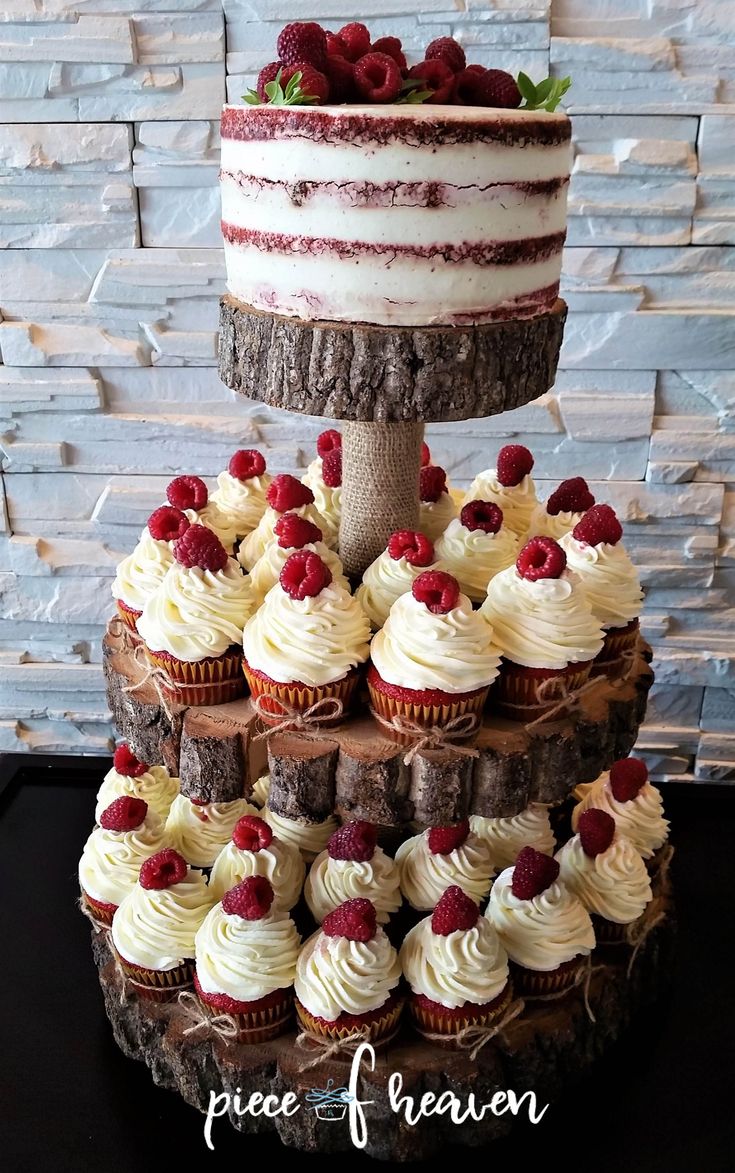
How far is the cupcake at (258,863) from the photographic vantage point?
1.63m

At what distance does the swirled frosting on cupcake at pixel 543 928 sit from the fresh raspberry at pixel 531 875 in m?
0.01

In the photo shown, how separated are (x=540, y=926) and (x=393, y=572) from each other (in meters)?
0.58

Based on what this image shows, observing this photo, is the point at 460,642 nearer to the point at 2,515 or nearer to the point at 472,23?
the point at 472,23

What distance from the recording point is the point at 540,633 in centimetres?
141

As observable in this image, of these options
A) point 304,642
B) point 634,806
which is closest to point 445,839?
point 634,806

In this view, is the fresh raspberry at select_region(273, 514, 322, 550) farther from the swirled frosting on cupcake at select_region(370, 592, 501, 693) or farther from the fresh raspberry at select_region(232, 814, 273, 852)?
the fresh raspberry at select_region(232, 814, 273, 852)

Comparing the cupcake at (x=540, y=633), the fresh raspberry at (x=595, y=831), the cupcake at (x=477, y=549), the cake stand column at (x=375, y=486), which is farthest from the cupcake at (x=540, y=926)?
the cake stand column at (x=375, y=486)

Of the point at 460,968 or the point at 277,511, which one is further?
the point at 277,511

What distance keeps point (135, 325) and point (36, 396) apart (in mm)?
284

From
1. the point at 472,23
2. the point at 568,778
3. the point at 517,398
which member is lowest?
the point at 568,778

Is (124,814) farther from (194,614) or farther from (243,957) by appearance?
(194,614)

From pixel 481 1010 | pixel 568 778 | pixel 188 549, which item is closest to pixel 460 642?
pixel 568 778

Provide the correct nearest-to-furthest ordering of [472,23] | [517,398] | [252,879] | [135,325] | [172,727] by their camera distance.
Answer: [517,398] → [172,727] → [252,879] → [472,23] → [135,325]

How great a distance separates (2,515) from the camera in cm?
253
